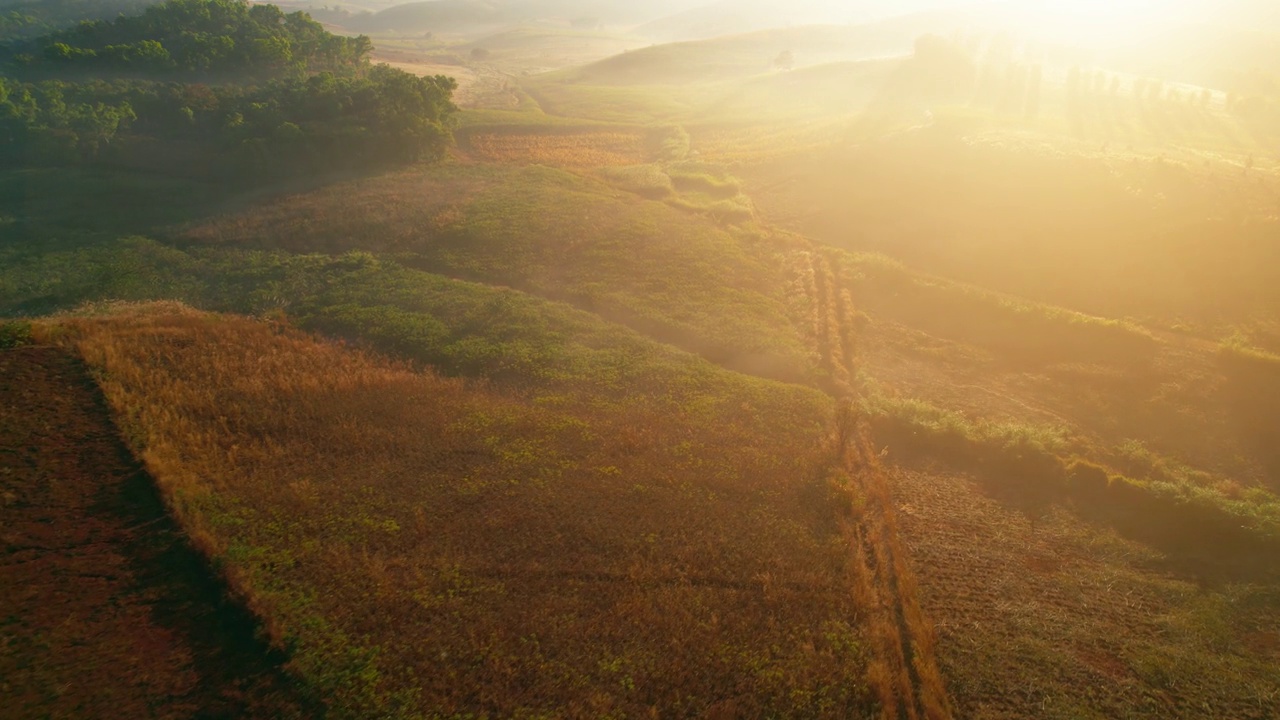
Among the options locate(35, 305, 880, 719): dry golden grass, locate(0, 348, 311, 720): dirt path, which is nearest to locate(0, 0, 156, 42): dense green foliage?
locate(35, 305, 880, 719): dry golden grass

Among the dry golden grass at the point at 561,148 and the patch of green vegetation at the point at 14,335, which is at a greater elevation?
the dry golden grass at the point at 561,148

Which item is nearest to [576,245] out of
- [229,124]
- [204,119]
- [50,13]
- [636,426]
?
[636,426]

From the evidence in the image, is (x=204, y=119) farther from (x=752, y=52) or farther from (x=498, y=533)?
(x=752, y=52)

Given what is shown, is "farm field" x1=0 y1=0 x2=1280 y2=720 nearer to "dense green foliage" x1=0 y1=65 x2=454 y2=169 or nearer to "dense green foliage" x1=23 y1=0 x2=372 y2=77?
"dense green foliage" x1=0 y1=65 x2=454 y2=169

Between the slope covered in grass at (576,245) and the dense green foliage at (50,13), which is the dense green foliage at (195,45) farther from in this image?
the dense green foliage at (50,13)

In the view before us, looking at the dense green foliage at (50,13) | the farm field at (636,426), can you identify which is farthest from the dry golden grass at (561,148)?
the dense green foliage at (50,13)

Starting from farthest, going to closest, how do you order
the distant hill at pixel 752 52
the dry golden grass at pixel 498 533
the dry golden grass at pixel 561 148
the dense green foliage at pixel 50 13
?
the distant hill at pixel 752 52 < the dense green foliage at pixel 50 13 < the dry golden grass at pixel 561 148 < the dry golden grass at pixel 498 533
